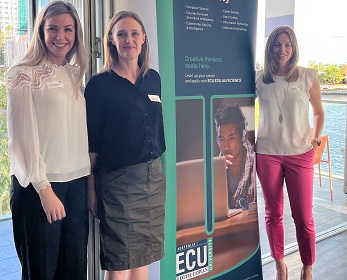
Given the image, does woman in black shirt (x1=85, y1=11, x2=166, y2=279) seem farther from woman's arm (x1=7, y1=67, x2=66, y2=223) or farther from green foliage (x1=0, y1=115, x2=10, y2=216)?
green foliage (x1=0, y1=115, x2=10, y2=216)

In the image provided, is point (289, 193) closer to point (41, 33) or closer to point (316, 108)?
point (316, 108)

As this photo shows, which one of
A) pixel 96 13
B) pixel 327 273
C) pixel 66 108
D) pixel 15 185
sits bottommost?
pixel 327 273

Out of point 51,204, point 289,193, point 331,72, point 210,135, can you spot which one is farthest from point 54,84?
point 331,72

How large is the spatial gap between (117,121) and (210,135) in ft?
2.32

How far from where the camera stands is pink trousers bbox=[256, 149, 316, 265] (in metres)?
2.70

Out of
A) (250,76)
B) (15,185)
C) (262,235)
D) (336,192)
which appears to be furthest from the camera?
(336,192)

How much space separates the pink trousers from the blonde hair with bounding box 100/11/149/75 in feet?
3.55

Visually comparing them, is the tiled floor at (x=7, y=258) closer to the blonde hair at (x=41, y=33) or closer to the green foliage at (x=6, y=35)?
the green foliage at (x=6, y=35)

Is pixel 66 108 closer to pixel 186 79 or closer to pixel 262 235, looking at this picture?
pixel 186 79

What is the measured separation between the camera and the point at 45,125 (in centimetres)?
165

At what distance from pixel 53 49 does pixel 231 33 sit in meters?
1.18

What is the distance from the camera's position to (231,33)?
2.51 meters

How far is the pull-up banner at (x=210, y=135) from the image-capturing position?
225 cm

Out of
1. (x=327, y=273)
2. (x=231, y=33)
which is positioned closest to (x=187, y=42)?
(x=231, y=33)
